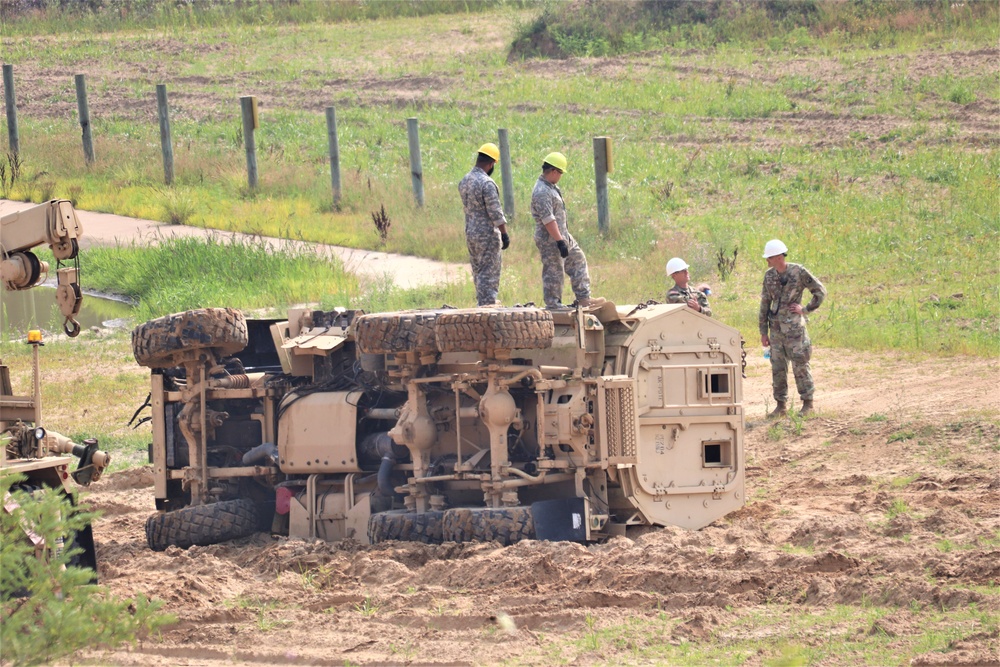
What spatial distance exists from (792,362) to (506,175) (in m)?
8.53

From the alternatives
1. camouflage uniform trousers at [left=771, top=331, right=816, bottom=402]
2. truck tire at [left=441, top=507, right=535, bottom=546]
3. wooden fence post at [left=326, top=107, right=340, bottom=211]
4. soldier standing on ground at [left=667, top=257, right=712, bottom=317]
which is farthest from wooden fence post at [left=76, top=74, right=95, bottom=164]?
truck tire at [left=441, top=507, right=535, bottom=546]

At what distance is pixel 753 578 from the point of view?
346 inches

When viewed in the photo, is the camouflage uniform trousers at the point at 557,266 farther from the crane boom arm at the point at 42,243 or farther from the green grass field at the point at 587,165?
the crane boom arm at the point at 42,243

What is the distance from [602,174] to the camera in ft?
70.5

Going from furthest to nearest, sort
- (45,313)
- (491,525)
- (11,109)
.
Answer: (11,109), (45,313), (491,525)

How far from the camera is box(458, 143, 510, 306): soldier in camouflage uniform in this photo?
496 inches

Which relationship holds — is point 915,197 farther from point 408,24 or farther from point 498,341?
point 408,24

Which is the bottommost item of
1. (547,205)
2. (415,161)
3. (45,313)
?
(45,313)

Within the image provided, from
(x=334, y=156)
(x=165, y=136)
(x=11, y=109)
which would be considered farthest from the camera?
(x=11, y=109)

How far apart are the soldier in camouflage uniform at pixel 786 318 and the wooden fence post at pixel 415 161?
31.4 ft

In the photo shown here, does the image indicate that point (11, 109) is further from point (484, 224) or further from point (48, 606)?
point (48, 606)

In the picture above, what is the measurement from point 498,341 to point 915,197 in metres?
15.0

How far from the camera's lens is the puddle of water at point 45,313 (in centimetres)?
2006

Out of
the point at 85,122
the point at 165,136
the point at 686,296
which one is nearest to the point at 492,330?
the point at 686,296
